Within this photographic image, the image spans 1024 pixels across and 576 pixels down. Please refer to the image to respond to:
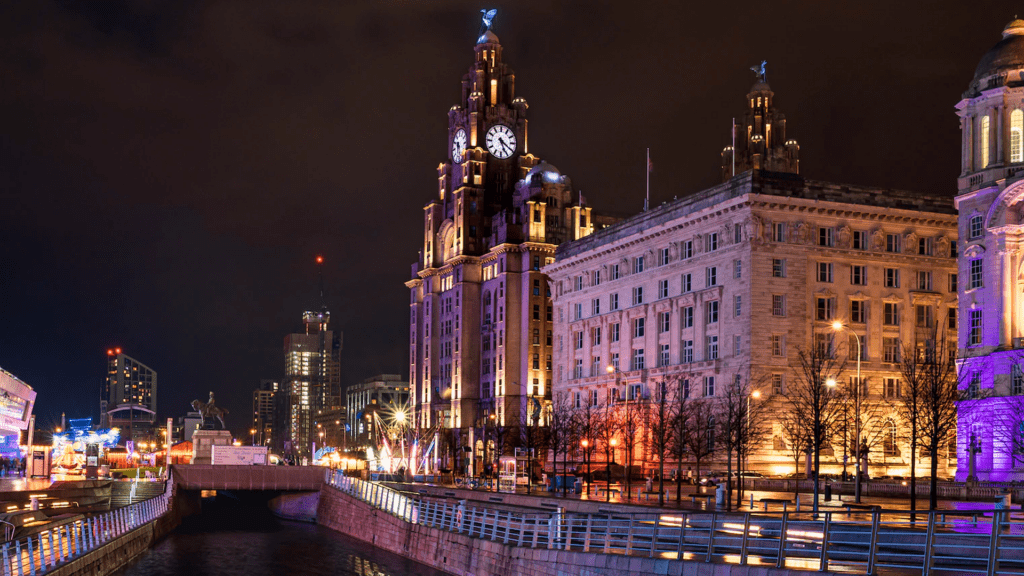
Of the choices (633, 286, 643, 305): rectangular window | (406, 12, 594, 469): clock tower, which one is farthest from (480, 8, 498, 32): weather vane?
A: (633, 286, 643, 305): rectangular window

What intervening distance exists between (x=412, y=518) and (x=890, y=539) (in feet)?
104

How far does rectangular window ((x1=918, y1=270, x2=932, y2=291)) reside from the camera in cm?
10419

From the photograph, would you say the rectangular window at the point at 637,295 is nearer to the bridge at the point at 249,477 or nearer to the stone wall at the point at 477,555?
the bridge at the point at 249,477

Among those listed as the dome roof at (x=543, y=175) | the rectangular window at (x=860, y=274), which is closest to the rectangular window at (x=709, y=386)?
the rectangular window at (x=860, y=274)

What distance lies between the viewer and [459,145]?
→ 592 feet

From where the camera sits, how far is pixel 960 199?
84.6 meters

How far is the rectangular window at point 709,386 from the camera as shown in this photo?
104m

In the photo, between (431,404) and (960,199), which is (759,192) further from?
(431,404)

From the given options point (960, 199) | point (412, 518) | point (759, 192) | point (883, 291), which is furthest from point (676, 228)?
point (412, 518)

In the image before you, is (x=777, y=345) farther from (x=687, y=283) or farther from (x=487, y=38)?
(x=487, y=38)

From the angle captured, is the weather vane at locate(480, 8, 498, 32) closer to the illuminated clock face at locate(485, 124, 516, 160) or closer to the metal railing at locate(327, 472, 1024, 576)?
the illuminated clock face at locate(485, 124, 516, 160)

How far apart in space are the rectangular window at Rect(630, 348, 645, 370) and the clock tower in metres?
38.0

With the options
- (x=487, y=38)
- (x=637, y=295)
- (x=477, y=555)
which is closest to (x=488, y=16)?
(x=487, y=38)

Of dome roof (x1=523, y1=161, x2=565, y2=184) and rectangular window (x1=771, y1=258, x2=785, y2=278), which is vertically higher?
dome roof (x1=523, y1=161, x2=565, y2=184)
